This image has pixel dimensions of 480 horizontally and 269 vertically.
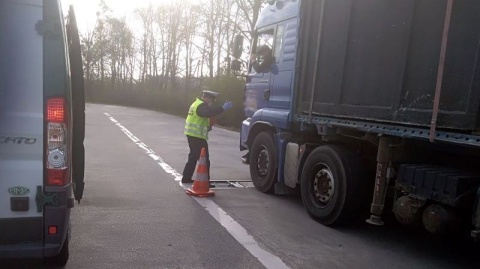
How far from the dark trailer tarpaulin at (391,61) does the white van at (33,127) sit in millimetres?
3184

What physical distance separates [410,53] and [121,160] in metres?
7.89

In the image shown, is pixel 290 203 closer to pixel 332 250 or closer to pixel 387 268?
pixel 332 250

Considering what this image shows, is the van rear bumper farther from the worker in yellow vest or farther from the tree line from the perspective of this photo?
the tree line

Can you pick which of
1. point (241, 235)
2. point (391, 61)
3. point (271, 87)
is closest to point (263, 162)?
point (271, 87)

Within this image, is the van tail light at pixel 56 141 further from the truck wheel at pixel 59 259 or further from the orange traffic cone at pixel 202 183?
the orange traffic cone at pixel 202 183

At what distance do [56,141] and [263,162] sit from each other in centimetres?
489

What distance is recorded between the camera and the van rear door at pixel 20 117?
3305 mm

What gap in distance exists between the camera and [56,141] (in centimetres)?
345

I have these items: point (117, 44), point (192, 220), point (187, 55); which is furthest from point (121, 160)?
point (117, 44)

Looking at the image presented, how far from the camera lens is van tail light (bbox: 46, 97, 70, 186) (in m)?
3.42

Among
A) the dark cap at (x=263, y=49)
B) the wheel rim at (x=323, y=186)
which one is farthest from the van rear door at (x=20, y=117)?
the dark cap at (x=263, y=49)

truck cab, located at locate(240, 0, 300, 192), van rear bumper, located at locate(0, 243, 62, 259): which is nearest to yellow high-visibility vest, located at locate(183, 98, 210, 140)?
truck cab, located at locate(240, 0, 300, 192)

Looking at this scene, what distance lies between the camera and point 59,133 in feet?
11.3

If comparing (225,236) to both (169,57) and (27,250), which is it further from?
(169,57)
